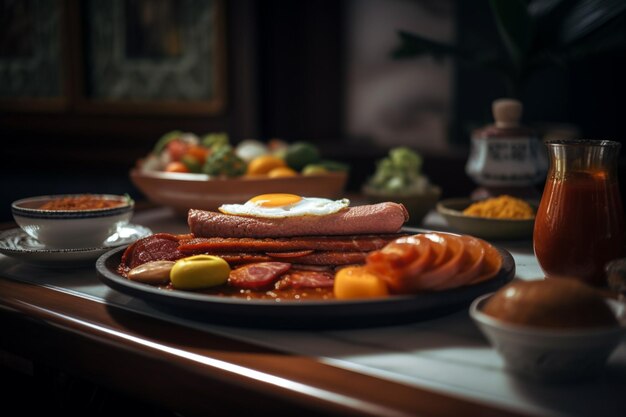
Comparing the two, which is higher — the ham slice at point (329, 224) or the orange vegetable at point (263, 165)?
the orange vegetable at point (263, 165)

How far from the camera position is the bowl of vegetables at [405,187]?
6.37 ft

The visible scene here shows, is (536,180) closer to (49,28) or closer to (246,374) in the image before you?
(246,374)

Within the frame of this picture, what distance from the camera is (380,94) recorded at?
6.25 meters

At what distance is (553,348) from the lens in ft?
2.57

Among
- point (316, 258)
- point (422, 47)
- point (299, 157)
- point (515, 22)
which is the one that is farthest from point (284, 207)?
point (422, 47)

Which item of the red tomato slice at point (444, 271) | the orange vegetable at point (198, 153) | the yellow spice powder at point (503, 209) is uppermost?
the orange vegetable at point (198, 153)

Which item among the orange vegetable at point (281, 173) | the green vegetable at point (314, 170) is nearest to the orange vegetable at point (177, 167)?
the orange vegetable at point (281, 173)

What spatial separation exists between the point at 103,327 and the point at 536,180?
1.37 m

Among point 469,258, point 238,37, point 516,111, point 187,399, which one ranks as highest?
point 238,37

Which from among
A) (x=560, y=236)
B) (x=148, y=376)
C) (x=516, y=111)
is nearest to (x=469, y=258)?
(x=560, y=236)

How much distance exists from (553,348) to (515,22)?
1.93 metres

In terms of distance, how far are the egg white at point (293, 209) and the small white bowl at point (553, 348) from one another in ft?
1.88

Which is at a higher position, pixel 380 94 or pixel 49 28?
pixel 49 28

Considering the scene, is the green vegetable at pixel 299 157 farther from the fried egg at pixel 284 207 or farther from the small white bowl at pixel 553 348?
the small white bowl at pixel 553 348
